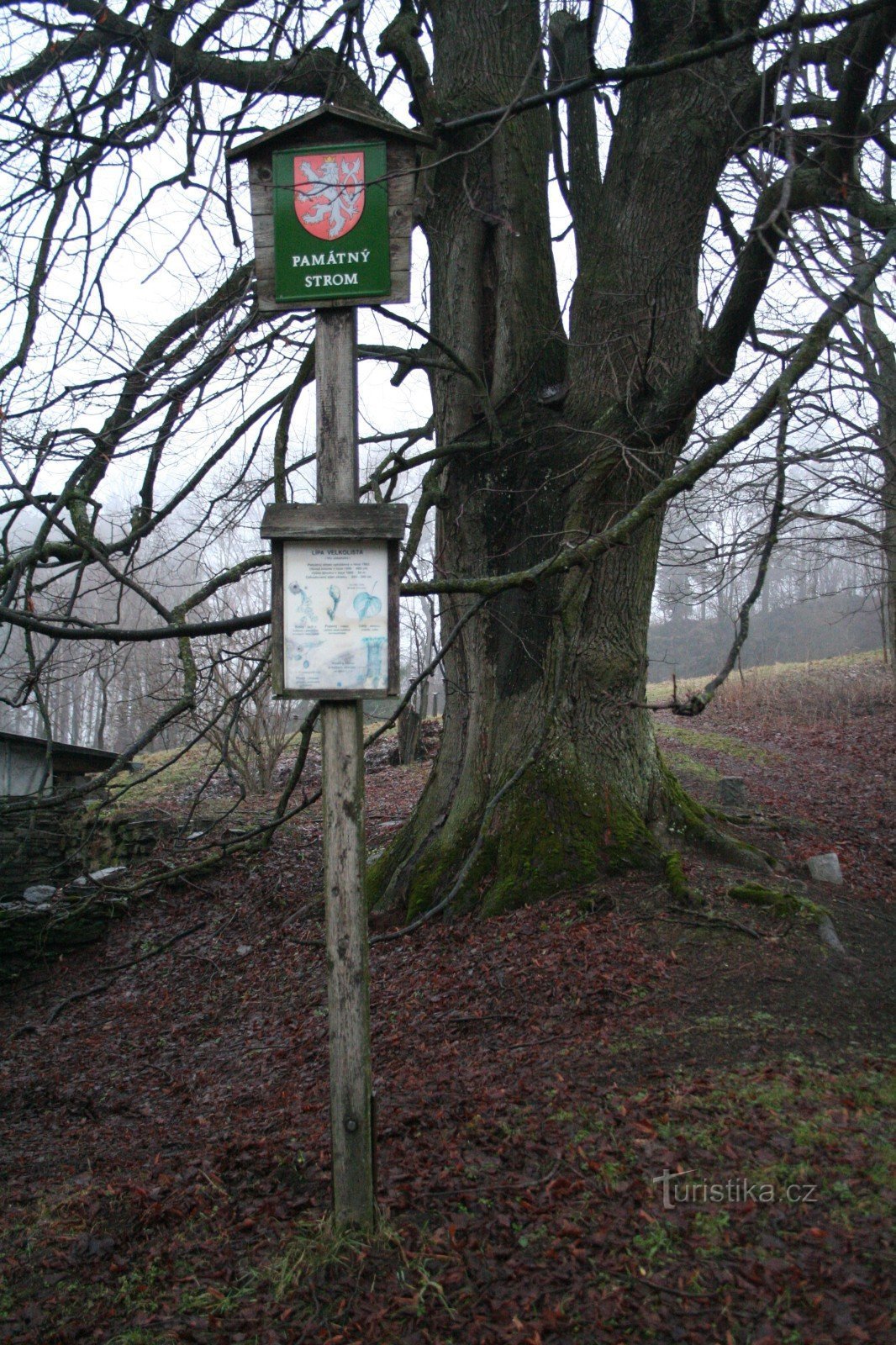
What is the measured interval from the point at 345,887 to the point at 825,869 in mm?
4370

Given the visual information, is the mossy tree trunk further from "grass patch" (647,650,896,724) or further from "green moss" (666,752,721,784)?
"grass patch" (647,650,896,724)

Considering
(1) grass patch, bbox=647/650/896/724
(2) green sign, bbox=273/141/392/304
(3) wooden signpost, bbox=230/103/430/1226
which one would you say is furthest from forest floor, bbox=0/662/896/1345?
(1) grass patch, bbox=647/650/896/724

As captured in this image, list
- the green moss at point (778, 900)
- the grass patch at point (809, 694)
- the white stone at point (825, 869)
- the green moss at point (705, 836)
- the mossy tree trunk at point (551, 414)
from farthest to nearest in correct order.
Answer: the grass patch at point (809, 694) < the white stone at point (825, 869) < the green moss at point (705, 836) < the mossy tree trunk at point (551, 414) < the green moss at point (778, 900)

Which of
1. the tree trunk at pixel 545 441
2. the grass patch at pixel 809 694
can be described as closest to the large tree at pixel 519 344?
the tree trunk at pixel 545 441

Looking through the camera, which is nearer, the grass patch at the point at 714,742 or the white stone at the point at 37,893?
the white stone at the point at 37,893

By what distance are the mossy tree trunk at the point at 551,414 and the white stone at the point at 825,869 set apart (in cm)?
111

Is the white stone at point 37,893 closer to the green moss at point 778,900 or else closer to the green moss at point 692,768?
the green moss at point 778,900

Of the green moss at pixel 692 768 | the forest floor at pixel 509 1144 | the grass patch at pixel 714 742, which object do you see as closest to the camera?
the forest floor at pixel 509 1144

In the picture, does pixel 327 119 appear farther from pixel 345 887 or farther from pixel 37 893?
pixel 37 893

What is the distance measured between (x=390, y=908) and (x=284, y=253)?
440 centimetres

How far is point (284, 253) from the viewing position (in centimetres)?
313

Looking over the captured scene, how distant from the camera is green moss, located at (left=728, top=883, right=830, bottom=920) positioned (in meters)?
5.02

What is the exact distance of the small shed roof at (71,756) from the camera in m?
11.1

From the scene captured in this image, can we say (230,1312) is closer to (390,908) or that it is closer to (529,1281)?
(529,1281)
